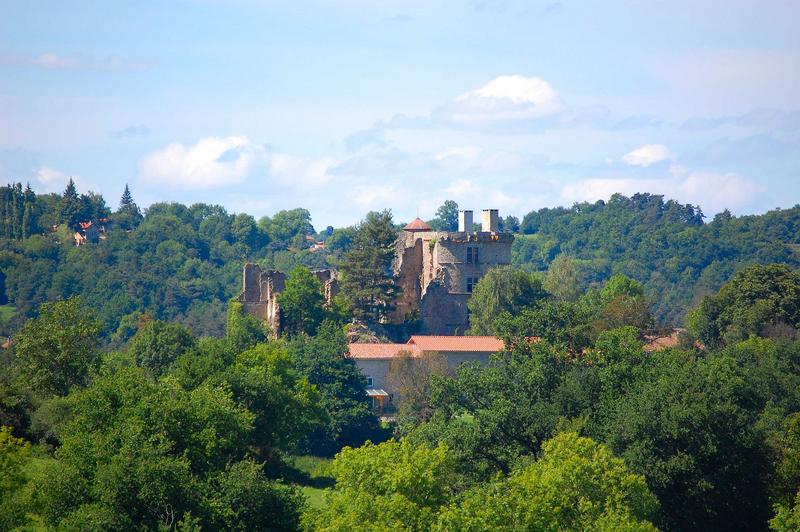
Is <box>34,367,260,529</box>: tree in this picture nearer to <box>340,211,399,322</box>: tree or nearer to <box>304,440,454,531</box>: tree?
<box>304,440,454,531</box>: tree

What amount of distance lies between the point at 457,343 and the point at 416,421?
38.6 feet

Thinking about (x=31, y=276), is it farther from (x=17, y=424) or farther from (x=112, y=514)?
(x=112, y=514)

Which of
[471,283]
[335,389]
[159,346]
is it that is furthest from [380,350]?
[159,346]

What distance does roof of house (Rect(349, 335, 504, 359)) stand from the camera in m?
71.0

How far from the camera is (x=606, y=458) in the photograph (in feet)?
139

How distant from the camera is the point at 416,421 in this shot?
2409 inches

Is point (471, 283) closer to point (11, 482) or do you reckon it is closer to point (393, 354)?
point (393, 354)

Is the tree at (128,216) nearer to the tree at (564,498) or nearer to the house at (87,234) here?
the house at (87,234)

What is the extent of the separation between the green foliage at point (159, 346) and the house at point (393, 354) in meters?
8.16

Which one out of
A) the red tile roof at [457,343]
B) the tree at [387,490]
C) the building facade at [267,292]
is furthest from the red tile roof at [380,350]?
the tree at [387,490]

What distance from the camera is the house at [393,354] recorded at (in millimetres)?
69875

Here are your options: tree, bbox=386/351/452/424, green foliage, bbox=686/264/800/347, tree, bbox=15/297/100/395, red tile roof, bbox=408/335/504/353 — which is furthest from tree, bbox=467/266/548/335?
tree, bbox=15/297/100/395

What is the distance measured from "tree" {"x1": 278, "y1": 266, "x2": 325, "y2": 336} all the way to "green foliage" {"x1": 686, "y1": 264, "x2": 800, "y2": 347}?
20039mm

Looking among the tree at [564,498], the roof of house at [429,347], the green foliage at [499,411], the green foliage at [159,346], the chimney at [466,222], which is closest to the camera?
the tree at [564,498]
